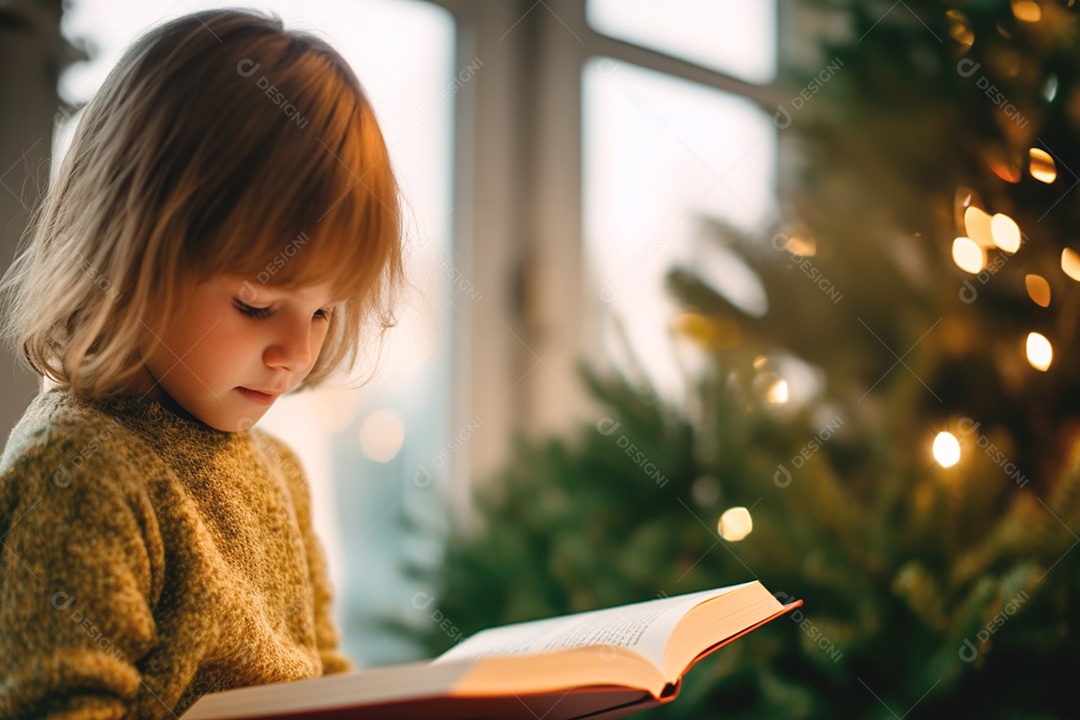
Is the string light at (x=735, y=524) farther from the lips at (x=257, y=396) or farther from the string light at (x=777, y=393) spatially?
the lips at (x=257, y=396)

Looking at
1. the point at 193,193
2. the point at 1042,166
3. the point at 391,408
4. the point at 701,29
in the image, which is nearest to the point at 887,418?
the point at 1042,166

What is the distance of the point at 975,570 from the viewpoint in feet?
2.36

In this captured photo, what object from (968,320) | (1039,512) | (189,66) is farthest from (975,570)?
(189,66)

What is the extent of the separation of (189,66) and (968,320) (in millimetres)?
766

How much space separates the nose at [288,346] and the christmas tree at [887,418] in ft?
1.62

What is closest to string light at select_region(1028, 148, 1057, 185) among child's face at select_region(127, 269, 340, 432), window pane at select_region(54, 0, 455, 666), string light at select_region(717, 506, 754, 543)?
string light at select_region(717, 506, 754, 543)

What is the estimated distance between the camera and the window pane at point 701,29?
5.81ft

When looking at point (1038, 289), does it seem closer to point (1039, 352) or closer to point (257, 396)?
point (1039, 352)

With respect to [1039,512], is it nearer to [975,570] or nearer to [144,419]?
[975,570]

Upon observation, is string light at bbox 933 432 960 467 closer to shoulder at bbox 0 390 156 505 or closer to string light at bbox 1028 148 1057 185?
string light at bbox 1028 148 1057 185

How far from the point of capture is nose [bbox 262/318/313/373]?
561mm

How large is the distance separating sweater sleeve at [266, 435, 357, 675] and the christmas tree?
360 millimetres

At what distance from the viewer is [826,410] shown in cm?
100

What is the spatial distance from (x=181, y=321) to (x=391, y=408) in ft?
3.53
